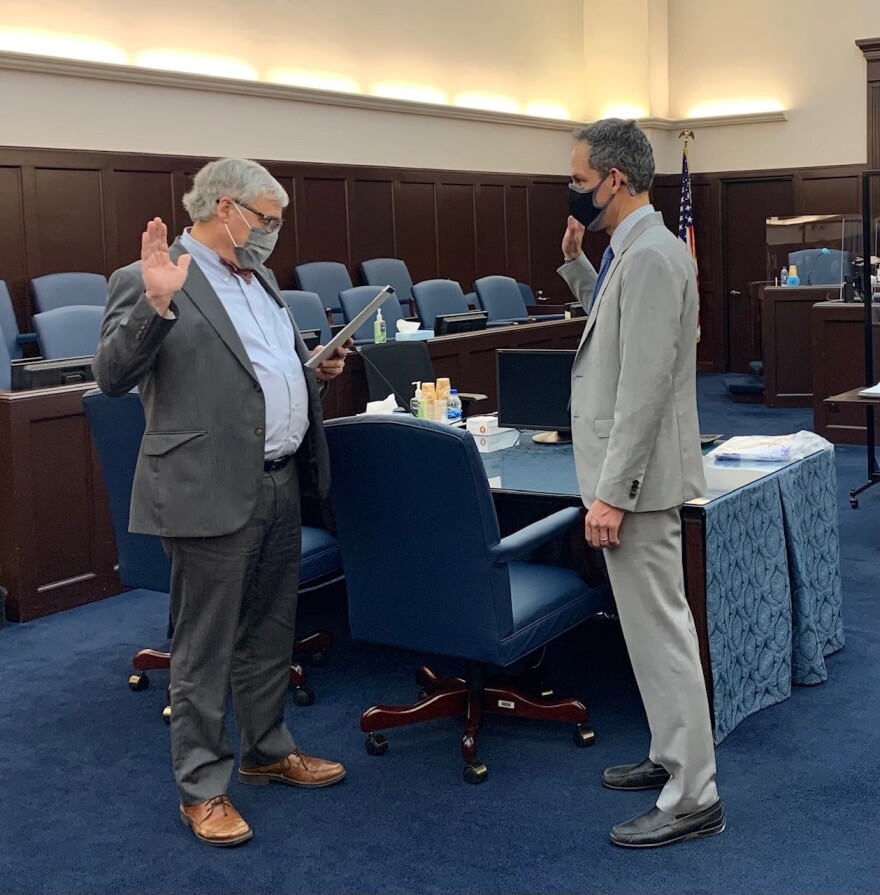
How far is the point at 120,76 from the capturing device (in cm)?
803

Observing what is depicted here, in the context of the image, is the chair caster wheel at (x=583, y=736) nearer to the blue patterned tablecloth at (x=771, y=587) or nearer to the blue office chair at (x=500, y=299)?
the blue patterned tablecloth at (x=771, y=587)

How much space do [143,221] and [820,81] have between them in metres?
7.37

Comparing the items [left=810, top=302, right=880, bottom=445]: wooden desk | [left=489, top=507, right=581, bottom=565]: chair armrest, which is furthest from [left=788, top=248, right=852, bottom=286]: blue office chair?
[left=489, top=507, right=581, bottom=565]: chair armrest

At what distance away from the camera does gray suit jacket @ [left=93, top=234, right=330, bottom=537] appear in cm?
257

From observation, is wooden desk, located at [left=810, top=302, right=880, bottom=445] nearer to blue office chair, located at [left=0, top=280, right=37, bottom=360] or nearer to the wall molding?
the wall molding

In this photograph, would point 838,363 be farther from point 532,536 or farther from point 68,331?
point 532,536

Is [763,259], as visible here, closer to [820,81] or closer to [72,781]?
[820,81]

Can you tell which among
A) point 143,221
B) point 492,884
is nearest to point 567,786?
point 492,884

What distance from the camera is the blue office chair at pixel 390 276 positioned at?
9688mm

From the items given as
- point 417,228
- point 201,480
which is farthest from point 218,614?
point 417,228

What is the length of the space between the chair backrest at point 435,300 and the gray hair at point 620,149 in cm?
605

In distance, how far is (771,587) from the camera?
335cm

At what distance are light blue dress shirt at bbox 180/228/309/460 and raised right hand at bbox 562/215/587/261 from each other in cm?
70

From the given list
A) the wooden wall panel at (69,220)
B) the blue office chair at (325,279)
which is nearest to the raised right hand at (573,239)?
the wooden wall panel at (69,220)
